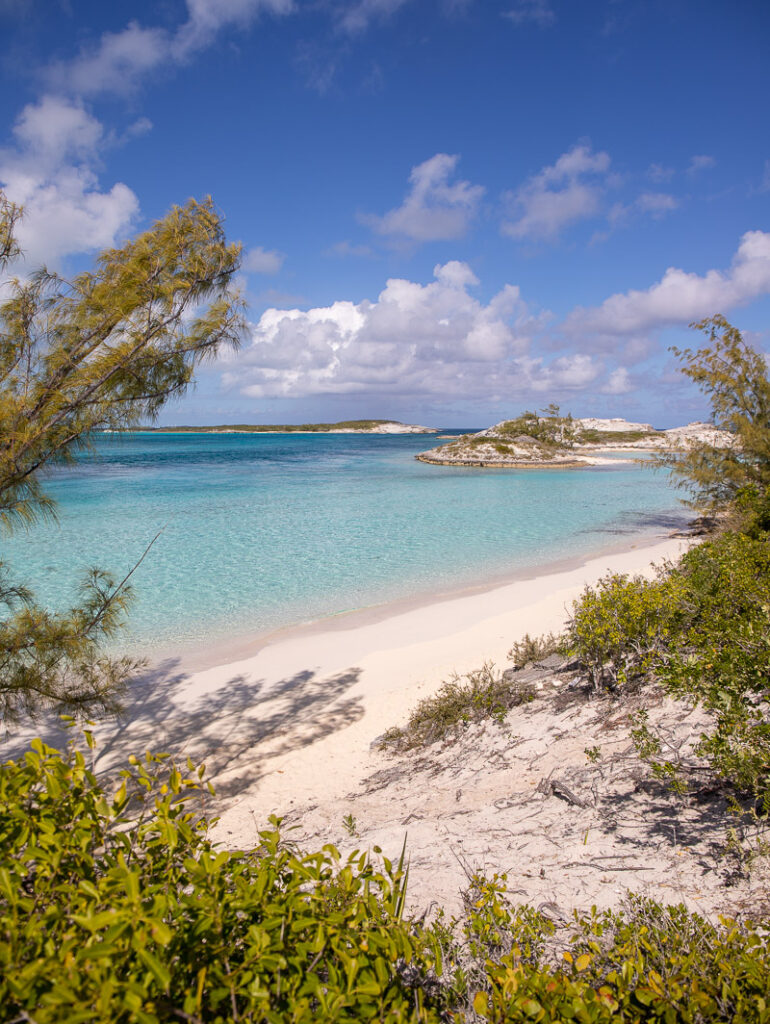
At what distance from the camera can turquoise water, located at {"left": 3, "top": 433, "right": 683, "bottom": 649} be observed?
1206 centimetres

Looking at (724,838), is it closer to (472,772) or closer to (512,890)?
(512,890)

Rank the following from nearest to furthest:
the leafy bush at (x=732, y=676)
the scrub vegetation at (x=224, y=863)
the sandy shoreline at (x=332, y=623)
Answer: the scrub vegetation at (x=224, y=863) < the leafy bush at (x=732, y=676) < the sandy shoreline at (x=332, y=623)

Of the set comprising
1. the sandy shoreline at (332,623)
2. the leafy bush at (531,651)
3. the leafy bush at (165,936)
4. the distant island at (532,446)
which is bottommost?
the sandy shoreline at (332,623)

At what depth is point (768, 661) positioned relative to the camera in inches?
120

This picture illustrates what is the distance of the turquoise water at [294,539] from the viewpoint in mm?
12062

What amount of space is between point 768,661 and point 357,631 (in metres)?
8.05

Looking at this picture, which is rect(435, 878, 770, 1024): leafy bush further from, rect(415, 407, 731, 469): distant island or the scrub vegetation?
rect(415, 407, 731, 469): distant island

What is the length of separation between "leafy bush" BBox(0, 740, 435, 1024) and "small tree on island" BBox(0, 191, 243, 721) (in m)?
3.03

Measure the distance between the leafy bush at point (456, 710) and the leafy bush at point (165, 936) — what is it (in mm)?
4294

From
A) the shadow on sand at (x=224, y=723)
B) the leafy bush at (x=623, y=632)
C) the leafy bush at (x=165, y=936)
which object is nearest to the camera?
the leafy bush at (x=165, y=936)

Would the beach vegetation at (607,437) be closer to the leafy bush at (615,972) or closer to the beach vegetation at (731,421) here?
the beach vegetation at (731,421)

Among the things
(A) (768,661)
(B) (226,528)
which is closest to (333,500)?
(B) (226,528)

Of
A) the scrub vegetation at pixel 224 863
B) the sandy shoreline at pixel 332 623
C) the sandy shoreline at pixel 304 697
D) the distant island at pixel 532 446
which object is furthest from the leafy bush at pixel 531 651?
the distant island at pixel 532 446

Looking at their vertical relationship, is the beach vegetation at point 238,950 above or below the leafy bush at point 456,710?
above
